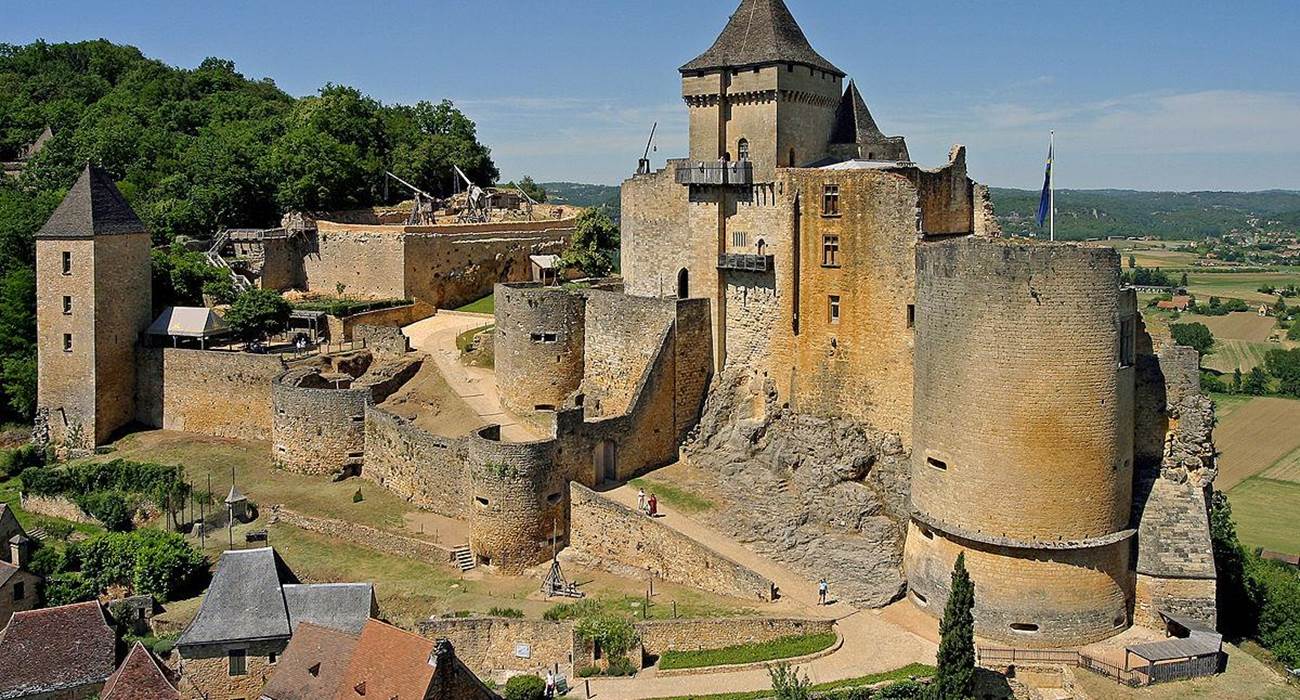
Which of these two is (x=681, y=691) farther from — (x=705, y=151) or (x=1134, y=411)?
(x=705, y=151)

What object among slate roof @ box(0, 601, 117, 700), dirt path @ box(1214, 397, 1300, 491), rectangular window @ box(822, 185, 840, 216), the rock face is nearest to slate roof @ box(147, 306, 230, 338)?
slate roof @ box(0, 601, 117, 700)

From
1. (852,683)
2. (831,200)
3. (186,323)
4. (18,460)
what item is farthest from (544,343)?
(18,460)

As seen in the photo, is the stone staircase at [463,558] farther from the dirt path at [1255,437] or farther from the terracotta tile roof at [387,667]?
the dirt path at [1255,437]

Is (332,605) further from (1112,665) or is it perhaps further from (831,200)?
(1112,665)

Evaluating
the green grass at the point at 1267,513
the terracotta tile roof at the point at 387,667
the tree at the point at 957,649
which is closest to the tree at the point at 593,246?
the terracotta tile roof at the point at 387,667

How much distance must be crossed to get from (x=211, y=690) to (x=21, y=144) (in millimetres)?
60033

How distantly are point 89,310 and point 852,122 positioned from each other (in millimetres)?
26546

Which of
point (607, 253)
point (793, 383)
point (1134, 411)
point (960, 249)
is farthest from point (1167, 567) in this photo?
point (607, 253)

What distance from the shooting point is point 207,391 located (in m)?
40.4

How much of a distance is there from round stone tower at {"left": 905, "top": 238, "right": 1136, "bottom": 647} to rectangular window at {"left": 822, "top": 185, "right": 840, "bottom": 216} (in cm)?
509

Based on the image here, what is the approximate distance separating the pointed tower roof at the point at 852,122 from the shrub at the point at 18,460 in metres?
29.3

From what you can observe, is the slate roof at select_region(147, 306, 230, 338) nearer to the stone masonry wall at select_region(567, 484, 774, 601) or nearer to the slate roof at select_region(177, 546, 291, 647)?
the slate roof at select_region(177, 546, 291, 647)

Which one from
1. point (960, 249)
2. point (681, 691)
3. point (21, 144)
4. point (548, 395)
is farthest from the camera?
A: point (21, 144)

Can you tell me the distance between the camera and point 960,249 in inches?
1009
